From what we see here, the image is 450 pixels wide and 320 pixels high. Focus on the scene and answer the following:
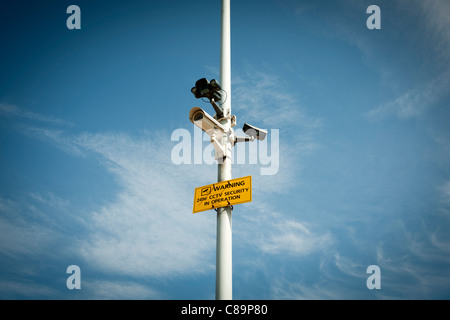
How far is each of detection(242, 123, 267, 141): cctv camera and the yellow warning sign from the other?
3.70 ft

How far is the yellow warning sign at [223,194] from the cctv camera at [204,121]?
1.05m

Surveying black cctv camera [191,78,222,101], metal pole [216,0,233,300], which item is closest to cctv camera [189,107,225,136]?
metal pole [216,0,233,300]

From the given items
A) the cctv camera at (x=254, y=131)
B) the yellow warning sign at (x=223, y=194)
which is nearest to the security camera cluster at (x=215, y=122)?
the cctv camera at (x=254, y=131)

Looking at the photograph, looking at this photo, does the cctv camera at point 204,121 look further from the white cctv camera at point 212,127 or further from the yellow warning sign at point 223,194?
the yellow warning sign at point 223,194

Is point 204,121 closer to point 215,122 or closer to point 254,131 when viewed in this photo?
point 215,122

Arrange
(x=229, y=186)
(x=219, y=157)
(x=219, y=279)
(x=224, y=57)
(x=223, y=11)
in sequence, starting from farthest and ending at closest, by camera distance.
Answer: (x=223, y=11), (x=224, y=57), (x=219, y=157), (x=229, y=186), (x=219, y=279)

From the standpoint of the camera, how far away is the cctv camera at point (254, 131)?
6312 mm

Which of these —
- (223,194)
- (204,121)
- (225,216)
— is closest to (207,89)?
(204,121)

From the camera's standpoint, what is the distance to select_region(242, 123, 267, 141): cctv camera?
6312mm

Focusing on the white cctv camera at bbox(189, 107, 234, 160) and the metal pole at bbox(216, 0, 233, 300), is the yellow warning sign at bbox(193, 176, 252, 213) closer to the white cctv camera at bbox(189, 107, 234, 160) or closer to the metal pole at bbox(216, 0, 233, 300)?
the metal pole at bbox(216, 0, 233, 300)

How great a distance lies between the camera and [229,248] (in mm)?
5285
